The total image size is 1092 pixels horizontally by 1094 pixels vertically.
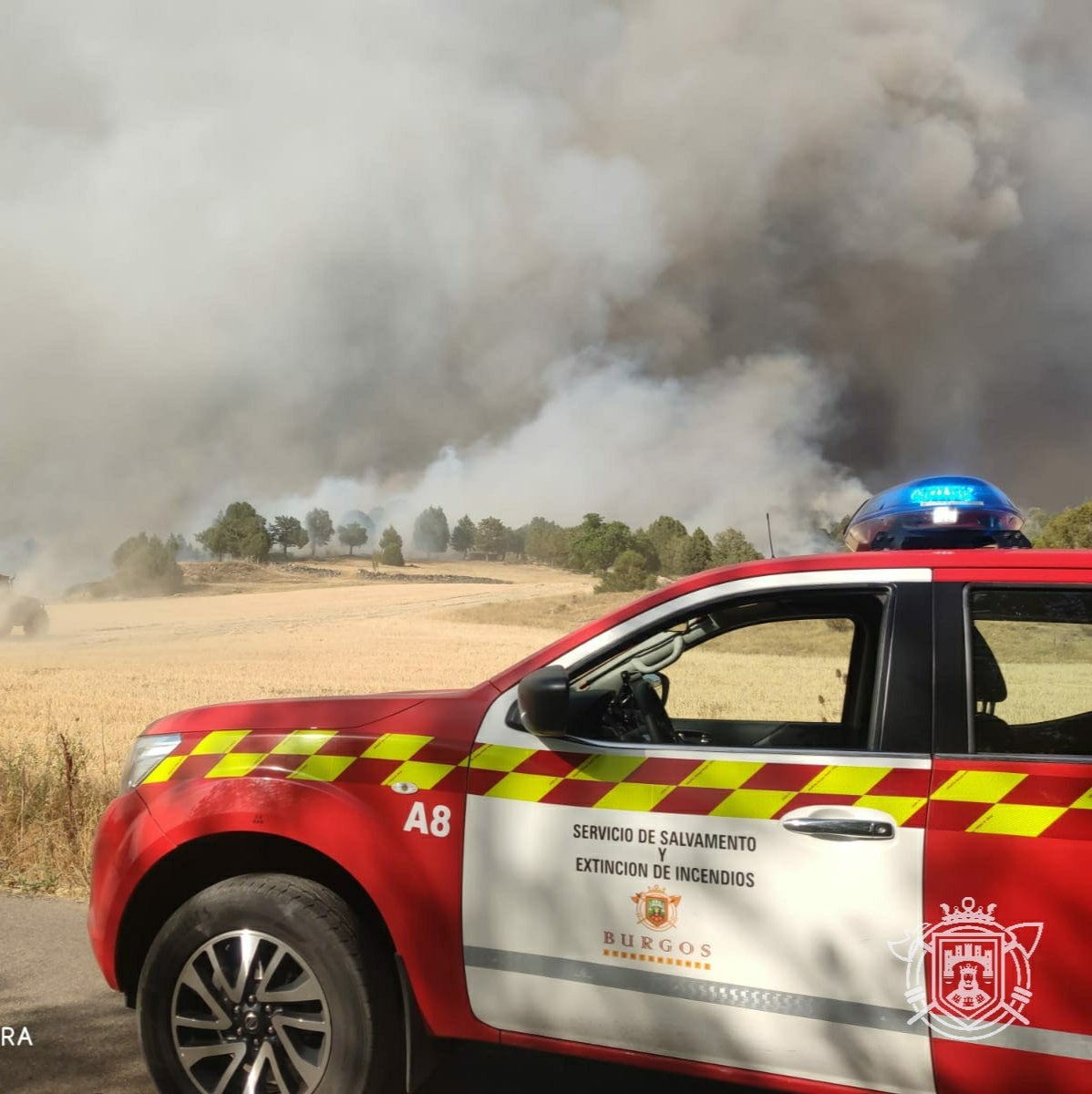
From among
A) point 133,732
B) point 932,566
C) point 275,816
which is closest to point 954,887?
point 932,566

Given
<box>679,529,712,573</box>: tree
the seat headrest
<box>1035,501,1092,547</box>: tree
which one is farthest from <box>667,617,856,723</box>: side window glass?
<box>679,529,712,573</box>: tree

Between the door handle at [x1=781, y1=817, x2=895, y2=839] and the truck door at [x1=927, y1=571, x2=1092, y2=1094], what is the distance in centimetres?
11

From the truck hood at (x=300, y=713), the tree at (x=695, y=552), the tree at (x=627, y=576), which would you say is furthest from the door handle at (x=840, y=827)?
the tree at (x=695, y=552)

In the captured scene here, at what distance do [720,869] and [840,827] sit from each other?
30 cm

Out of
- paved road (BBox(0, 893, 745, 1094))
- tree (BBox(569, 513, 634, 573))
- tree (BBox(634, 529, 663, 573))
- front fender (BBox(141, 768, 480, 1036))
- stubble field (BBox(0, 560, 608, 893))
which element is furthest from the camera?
tree (BBox(569, 513, 634, 573))

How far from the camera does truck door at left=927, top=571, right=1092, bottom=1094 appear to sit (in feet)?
7.57

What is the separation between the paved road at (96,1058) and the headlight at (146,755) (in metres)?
0.95

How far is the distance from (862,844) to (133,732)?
12.6 meters

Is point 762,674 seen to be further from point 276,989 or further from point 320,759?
point 276,989

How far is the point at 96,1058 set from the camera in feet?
11.6

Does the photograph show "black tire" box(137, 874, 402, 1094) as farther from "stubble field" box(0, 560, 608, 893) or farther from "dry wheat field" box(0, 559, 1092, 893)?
"stubble field" box(0, 560, 608, 893)

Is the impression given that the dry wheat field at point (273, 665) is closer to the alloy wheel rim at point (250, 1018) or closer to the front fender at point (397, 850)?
the front fender at point (397, 850)

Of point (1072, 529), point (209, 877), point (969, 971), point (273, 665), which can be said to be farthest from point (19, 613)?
point (969, 971)

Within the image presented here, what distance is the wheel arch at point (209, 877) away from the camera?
3.01 meters
